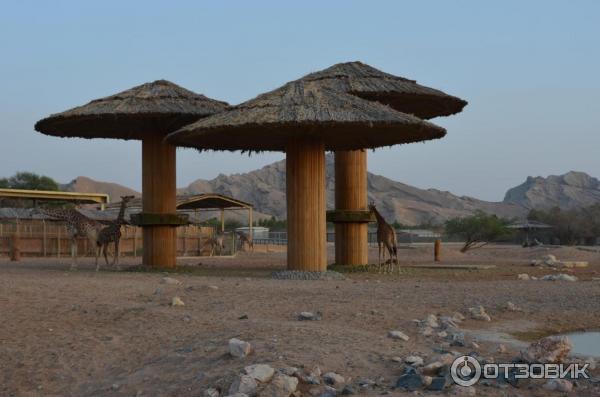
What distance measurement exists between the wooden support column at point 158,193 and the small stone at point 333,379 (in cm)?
1355

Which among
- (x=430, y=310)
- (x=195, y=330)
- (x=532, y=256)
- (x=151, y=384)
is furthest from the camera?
(x=532, y=256)

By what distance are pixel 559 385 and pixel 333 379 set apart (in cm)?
173

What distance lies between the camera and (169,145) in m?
19.4

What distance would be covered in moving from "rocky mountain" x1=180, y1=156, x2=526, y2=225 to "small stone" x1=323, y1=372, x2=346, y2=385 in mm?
90461

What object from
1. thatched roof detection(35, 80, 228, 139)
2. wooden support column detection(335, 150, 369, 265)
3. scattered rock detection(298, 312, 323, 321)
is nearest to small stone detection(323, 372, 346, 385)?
scattered rock detection(298, 312, 323, 321)

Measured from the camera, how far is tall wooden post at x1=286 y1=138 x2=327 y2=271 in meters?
16.1

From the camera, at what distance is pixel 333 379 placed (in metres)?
6.23

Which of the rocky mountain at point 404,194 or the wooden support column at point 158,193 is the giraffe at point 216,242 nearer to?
the wooden support column at point 158,193

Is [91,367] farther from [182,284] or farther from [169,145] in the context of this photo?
[169,145]

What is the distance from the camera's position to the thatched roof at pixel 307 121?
579 inches

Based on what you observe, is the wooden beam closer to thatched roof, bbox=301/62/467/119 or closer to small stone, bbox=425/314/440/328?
thatched roof, bbox=301/62/467/119

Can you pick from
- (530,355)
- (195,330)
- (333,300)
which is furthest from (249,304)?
(530,355)

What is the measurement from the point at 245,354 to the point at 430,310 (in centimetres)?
398

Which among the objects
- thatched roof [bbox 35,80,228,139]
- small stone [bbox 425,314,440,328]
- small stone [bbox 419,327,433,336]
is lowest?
small stone [bbox 419,327,433,336]
